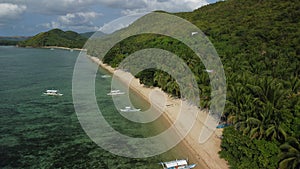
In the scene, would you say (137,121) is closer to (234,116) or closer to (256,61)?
(234,116)

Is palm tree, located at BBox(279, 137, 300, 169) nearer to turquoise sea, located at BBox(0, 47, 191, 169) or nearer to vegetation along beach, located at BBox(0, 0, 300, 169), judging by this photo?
vegetation along beach, located at BBox(0, 0, 300, 169)

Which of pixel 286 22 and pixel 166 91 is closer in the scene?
pixel 166 91

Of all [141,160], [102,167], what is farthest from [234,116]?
[102,167]

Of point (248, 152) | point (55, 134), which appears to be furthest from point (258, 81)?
point (55, 134)

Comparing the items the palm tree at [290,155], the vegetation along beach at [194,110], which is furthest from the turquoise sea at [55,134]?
the palm tree at [290,155]


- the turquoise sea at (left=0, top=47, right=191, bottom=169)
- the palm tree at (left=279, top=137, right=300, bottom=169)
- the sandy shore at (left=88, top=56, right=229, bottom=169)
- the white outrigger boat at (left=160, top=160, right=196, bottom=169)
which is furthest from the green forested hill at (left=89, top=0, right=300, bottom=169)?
the turquoise sea at (left=0, top=47, right=191, bottom=169)

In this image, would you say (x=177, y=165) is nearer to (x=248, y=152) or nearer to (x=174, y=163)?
(x=174, y=163)
